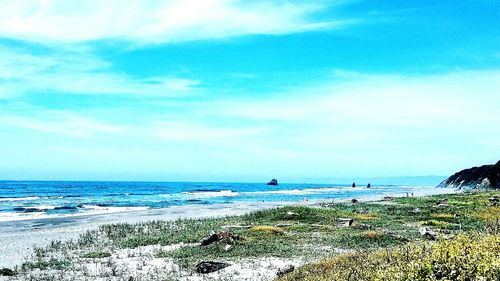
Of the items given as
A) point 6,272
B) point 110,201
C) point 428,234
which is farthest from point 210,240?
point 110,201

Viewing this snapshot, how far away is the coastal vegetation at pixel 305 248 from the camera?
11062 mm

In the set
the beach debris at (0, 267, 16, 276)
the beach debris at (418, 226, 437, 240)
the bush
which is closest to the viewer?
the bush

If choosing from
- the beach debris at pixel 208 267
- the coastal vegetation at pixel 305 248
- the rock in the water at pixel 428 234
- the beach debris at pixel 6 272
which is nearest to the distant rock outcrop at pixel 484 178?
the coastal vegetation at pixel 305 248

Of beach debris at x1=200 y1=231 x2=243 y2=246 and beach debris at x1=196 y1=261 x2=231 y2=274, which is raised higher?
beach debris at x1=200 y1=231 x2=243 y2=246

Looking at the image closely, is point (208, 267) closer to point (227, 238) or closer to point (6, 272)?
point (227, 238)

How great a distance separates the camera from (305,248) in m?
25.8

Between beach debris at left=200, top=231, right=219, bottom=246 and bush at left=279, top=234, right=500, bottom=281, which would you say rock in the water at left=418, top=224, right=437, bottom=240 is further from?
bush at left=279, top=234, right=500, bottom=281

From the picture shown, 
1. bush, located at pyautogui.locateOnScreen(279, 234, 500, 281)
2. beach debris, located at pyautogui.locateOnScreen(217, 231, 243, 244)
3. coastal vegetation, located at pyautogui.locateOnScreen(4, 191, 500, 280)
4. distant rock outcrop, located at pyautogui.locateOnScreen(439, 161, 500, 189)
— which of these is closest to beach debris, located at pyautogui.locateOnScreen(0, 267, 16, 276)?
coastal vegetation, located at pyautogui.locateOnScreen(4, 191, 500, 280)

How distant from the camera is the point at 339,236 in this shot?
1165 inches

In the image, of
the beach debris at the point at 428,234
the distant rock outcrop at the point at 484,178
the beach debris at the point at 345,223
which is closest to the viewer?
the beach debris at the point at 428,234

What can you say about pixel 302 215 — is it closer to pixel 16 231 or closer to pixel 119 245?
pixel 119 245

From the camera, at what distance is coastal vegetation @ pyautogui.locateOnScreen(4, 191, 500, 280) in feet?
36.3

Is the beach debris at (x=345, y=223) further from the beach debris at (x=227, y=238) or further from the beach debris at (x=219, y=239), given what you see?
the beach debris at (x=219, y=239)

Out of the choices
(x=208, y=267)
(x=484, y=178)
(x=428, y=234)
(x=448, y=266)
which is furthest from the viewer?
(x=484, y=178)
